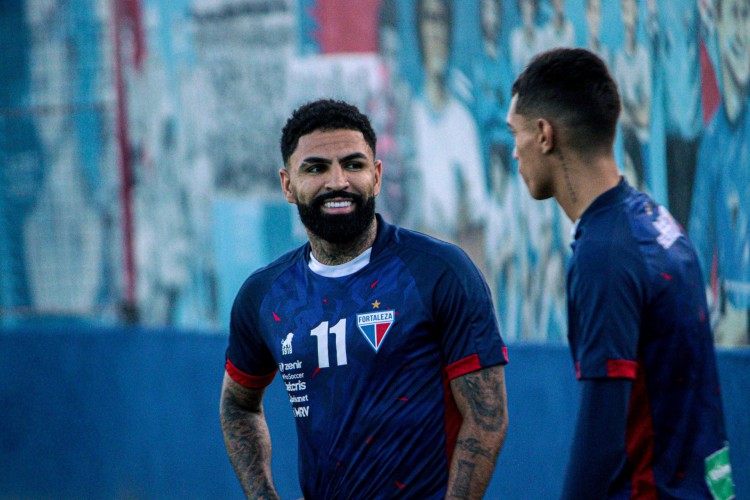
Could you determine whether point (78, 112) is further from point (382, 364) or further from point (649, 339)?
point (649, 339)

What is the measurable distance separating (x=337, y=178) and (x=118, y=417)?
17.7 ft

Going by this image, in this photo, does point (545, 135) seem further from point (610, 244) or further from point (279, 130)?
point (279, 130)

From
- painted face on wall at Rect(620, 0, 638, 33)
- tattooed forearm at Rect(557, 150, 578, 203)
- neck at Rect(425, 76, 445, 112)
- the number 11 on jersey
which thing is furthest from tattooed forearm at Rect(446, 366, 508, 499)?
neck at Rect(425, 76, 445, 112)

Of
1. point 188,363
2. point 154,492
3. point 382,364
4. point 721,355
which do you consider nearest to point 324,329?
point 382,364

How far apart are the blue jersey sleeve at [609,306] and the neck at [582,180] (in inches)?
7.9

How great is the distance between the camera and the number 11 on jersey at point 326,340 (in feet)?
12.0

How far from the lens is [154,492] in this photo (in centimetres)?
844

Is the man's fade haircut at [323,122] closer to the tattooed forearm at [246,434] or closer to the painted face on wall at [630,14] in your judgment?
the tattooed forearm at [246,434]

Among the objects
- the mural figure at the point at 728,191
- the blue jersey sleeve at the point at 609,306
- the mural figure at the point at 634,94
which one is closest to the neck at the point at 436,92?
the mural figure at the point at 634,94

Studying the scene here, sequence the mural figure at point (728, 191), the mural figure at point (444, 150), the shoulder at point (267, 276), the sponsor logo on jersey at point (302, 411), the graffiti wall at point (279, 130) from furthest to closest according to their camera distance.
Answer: the mural figure at point (444, 150)
the graffiti wall at point (279, 130)
the mural figure at point (728, 191)
the shoulder at point (267, 276)
the sponsor logo on jersey at point (302, 411)

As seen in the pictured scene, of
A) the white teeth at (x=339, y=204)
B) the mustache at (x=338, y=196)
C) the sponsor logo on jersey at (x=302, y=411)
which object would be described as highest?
the mustache at (x=338, y=196)

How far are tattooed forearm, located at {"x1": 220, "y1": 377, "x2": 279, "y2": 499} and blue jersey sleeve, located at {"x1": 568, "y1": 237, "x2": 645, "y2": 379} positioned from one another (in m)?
1.78

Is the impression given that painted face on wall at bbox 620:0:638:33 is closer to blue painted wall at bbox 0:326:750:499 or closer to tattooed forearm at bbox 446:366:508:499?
tattooed forearm at bbox 446:366:508:499

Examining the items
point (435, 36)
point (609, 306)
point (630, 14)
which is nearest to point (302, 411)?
point (609, 306)
